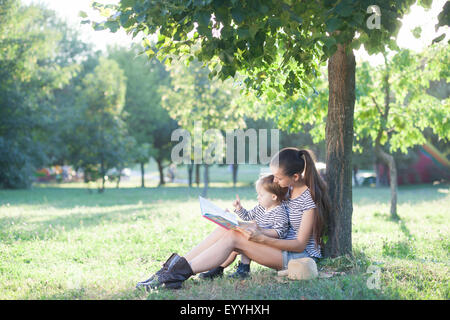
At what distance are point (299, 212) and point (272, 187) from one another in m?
0.43

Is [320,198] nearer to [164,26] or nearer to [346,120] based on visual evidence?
[346,120]

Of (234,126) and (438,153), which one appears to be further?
(438,153)

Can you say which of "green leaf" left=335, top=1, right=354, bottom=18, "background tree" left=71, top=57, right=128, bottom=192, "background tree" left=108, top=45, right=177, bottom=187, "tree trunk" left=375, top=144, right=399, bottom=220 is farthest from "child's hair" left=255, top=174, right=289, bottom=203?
"background tree" left=108, top=45, right=177, bottom=187

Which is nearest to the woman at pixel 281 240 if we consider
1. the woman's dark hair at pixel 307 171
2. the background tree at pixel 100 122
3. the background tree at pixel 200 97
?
the woman's dark hair at pixel 307 171

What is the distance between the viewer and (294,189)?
16.1 ft

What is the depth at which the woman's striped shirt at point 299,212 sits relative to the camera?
4.73 metres

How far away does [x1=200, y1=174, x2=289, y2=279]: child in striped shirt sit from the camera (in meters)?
4.84

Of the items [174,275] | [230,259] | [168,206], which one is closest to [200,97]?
[168,206]

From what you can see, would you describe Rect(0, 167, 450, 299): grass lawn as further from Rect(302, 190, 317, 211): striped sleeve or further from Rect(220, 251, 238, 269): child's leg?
Rect(302, 190, 317, 211): striped sleeve

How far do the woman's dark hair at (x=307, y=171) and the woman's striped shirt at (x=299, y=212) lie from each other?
10 cm

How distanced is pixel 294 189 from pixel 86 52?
37.7m

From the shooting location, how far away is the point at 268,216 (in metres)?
4.97

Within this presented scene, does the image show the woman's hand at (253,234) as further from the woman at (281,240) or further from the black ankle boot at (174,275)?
the black ankle boot at (174,275)
